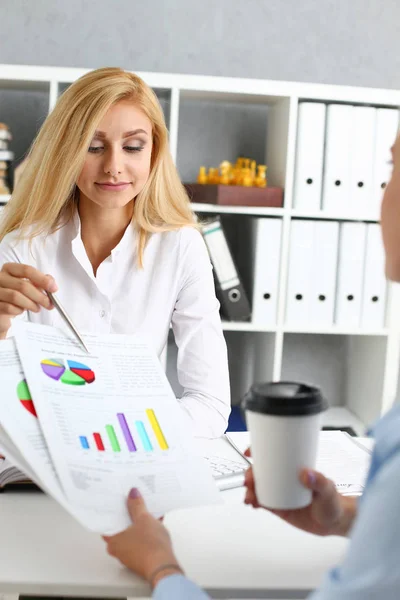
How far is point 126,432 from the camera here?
0.97m

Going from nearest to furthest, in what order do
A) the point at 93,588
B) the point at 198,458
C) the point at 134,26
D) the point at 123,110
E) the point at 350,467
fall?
the point at 93,588, the point at 198,458, the point at 350,467, the point at 123,110, the point at 134,26

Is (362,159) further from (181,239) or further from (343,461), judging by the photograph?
(343,461)

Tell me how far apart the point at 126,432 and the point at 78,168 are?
2.82 ft

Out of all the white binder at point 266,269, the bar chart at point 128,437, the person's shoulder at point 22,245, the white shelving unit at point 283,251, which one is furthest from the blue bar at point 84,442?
the white binder at point 266,269

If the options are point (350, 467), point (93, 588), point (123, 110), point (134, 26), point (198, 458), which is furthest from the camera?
point (134, 26)

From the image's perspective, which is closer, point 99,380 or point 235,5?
point 99,380

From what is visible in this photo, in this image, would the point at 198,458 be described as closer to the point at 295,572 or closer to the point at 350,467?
the point at 295,572

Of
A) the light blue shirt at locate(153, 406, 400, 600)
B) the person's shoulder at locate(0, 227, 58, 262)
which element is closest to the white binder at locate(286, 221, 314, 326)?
the person's shoulder at locate(0, 227, 58, 262)

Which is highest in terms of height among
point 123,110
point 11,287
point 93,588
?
point 123,110

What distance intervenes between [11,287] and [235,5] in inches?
75.9

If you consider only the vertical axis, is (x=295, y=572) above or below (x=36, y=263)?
below

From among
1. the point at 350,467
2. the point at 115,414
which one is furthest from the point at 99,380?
the point at 350,467

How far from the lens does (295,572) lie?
0.91 m

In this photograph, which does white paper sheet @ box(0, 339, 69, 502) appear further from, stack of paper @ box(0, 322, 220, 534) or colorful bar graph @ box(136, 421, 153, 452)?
colorful bar graph @ box(136, 421, 153, 452)
